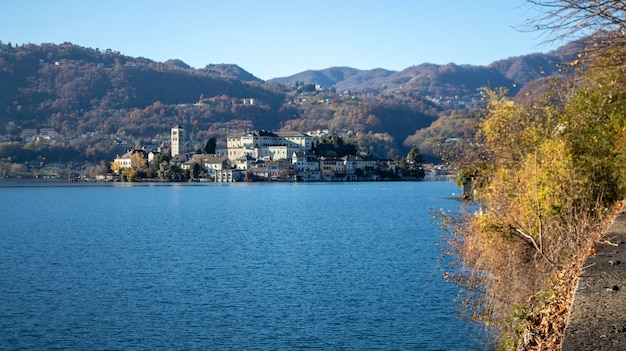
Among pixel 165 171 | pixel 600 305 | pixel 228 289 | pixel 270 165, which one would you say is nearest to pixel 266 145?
pixel 270 165

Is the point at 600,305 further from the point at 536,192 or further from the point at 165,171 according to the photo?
the point at 165,171

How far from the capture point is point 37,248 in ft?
112

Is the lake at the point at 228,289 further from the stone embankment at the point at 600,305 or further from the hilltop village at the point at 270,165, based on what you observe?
the hilltop village at the point at 270,165

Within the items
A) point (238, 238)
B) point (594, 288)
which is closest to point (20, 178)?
point (238, 238)

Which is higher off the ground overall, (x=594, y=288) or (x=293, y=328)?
(x=594, y=288)

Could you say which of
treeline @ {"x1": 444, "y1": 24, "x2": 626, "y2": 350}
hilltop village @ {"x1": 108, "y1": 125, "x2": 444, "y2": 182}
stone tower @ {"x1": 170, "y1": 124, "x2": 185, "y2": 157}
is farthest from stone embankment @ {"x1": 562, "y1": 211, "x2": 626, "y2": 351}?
stone tower @ {"x1": 170, "y1": 124, "x2": 185, "y2": 157}

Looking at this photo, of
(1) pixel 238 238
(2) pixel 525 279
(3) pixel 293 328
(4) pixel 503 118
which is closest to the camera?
(2) pixel 525 279

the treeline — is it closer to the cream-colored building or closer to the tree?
the tree

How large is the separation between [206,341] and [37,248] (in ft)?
66.4

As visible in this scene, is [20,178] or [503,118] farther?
[20,178]

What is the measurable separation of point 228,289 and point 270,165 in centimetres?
12604

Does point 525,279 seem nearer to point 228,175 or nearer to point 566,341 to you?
point 566,341

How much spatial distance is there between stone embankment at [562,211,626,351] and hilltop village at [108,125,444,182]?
439 feet

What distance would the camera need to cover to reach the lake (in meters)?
16.9
